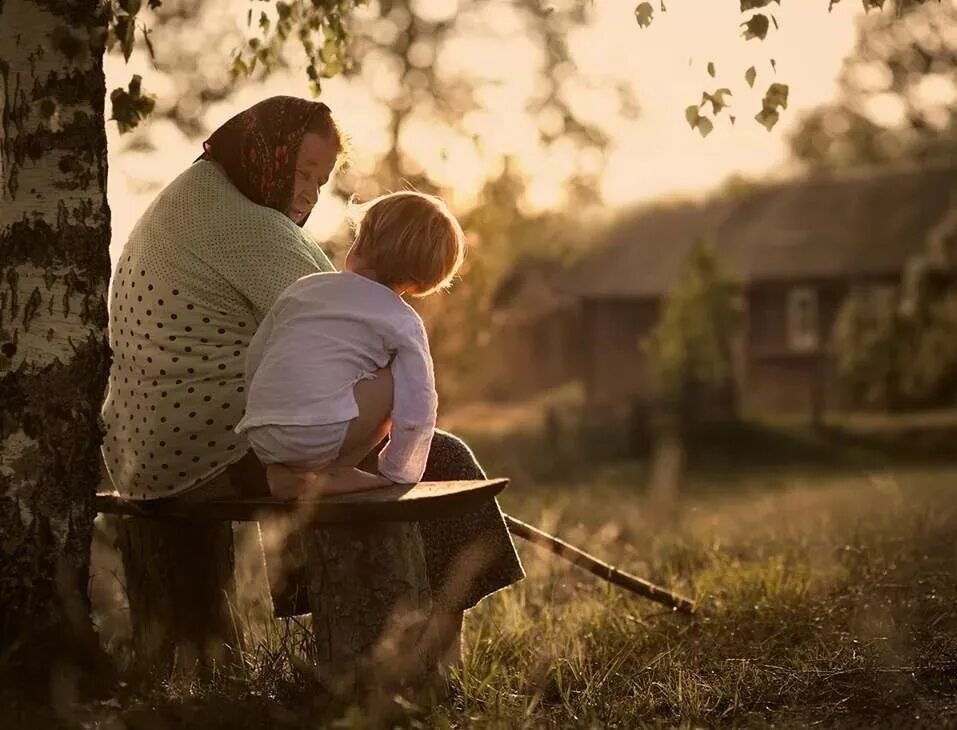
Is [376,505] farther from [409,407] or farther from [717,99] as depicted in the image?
[717,99]

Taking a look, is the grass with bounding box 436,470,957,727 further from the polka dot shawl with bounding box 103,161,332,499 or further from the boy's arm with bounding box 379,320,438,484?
the polka dot shawl with bounding box 103,161,332,499

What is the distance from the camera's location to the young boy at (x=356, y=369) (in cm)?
380

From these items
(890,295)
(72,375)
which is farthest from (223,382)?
(890,295)

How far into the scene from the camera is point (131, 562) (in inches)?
187

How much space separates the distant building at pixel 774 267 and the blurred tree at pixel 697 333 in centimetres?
383

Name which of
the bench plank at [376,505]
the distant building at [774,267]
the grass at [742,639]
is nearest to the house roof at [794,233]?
the distant building at [774,267]

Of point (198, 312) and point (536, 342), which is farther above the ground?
point (198, 312)

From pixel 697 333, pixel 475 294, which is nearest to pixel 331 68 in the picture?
pixel 475 294

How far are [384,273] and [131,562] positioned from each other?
1.60m

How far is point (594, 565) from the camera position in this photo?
4855 millimetres

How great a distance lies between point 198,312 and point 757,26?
2.19 metres

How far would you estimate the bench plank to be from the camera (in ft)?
11.5

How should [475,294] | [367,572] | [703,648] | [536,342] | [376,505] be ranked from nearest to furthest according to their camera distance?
[376,505], [367,572], [703,648], [475,294], [536,342]

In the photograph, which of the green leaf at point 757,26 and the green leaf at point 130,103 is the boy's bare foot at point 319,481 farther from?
the green leaf at point 757,26
